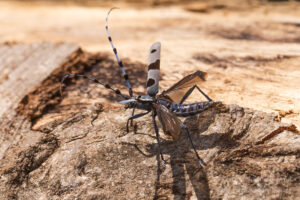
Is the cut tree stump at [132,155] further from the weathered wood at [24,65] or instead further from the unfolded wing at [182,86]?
the unfolded wing at [182,86]

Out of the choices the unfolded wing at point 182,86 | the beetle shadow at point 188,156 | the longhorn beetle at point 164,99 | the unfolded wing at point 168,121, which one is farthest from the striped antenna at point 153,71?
the beetle shadow at point 188,156

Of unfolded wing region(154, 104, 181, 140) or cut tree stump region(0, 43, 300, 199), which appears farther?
unfolded wing region(154, 104, 181, 140)

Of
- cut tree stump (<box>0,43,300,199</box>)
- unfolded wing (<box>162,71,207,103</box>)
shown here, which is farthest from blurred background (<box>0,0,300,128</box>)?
cut tree stump (<box>0,43,300,199</box>)

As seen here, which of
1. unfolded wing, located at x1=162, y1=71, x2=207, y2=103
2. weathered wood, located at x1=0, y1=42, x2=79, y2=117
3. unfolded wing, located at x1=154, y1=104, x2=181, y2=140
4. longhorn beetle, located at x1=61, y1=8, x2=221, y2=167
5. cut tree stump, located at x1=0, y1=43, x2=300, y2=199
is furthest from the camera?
weathered wood, located at x1=0, y1=42, x2=79, y2=117

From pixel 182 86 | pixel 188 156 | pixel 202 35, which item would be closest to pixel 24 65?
pixel 182 86

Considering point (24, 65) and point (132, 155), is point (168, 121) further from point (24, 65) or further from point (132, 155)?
point (24, 65)

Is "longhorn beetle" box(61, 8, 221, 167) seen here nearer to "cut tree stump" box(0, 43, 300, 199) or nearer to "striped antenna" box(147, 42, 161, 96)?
"striped antenna" box(147, 42, 161, 96)

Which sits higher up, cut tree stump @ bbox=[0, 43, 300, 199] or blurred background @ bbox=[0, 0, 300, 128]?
blurred background @ bbox=[0, 0, 300, 128]
